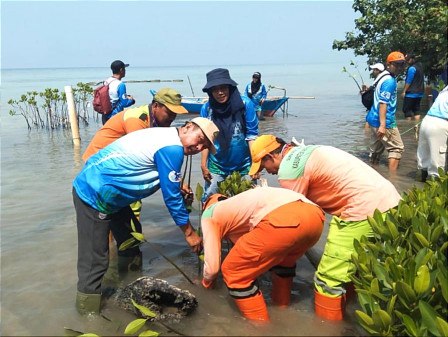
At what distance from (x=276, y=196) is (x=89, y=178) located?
150 cm

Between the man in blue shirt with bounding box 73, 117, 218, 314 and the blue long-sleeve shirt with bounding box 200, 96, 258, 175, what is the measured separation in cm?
132

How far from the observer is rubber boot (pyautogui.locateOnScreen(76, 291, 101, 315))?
3541mm

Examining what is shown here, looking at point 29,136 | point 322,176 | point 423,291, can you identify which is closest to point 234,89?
point 322,176

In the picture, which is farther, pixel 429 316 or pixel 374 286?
pixel 374 286

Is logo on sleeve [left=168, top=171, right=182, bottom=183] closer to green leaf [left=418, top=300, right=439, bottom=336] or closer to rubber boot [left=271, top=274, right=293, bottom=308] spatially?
rubber boot [left=271, top=274, right=293, bottom=308]

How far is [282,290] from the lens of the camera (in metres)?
3.70

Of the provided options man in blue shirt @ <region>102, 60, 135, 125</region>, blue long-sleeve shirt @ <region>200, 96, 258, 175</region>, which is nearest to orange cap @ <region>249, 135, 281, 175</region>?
blue long-sleeve shirt @ <region>200, 96, 258, 175</region>

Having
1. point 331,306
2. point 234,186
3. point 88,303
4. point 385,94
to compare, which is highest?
point 385,94

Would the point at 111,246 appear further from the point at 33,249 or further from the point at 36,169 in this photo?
the point at 36,169

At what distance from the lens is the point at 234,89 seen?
4.54m

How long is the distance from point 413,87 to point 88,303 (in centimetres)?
1223

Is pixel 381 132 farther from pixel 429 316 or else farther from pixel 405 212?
pixel 429 316

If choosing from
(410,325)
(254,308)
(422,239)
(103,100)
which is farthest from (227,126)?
(103,100)

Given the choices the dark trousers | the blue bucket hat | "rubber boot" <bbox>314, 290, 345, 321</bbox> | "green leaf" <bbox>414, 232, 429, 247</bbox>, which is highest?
the blue bucket hat
